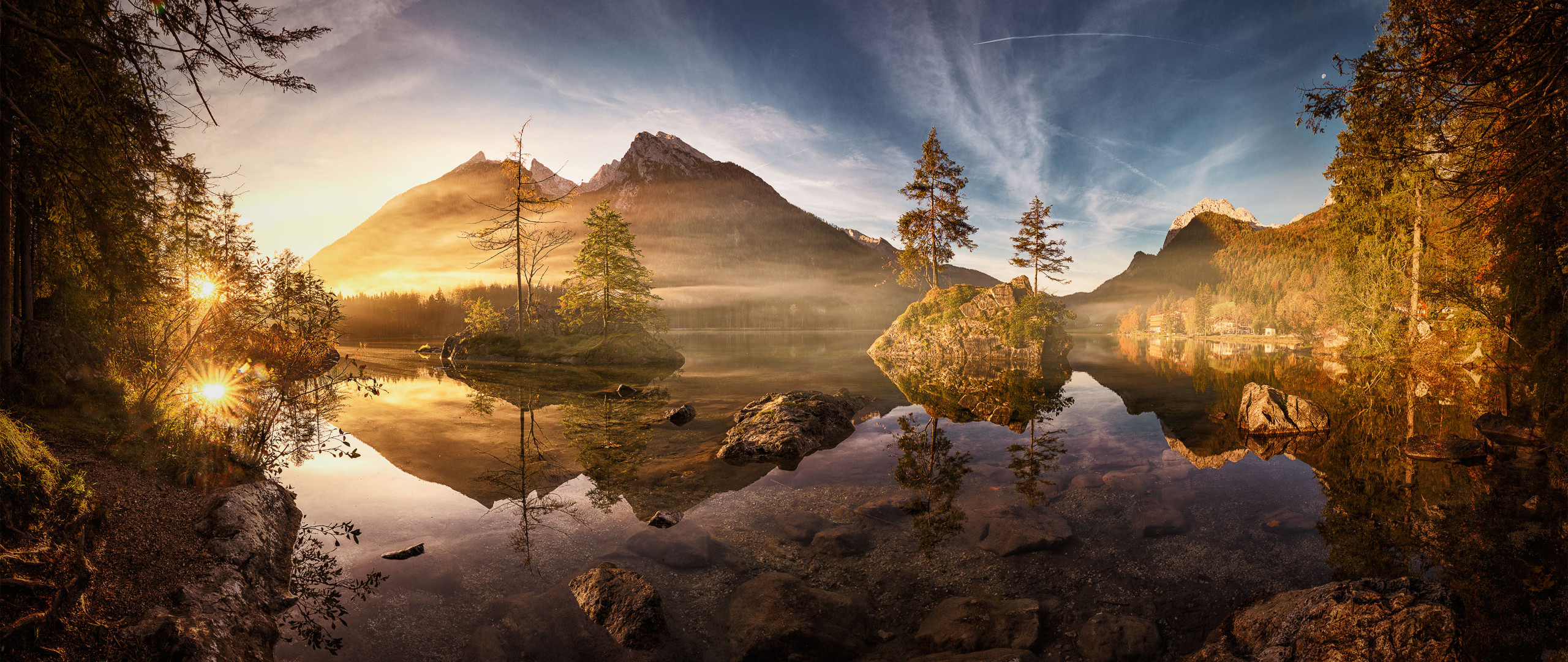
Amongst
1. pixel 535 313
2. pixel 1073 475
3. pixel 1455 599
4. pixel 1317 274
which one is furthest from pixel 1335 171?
pixel 1317 274

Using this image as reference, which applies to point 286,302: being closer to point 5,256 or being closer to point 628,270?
point 5,256

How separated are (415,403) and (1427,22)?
30812 millimetres

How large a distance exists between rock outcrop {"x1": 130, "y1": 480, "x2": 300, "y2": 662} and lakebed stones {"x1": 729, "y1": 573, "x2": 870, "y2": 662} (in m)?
5.06

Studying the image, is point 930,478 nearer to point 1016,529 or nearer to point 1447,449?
point 1016,529

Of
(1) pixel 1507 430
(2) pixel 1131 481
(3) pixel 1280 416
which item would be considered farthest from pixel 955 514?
(1) pixel 1507 430

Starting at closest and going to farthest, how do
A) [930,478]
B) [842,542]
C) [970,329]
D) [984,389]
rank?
[842,542], [930,478], [984,389], [970,329]

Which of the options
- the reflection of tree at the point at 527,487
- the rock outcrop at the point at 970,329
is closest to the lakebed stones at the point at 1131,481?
the reflection of tree at the point at 527,487

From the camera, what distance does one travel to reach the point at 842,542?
26.6 ft

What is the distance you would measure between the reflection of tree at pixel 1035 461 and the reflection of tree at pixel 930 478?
1.18 m

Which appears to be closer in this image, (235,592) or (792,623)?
(235,592)

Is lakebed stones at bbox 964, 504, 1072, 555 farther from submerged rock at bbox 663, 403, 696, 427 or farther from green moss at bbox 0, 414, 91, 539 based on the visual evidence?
green moss at bbox 0, 414, 91, 539

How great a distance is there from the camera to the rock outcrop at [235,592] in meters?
4.55

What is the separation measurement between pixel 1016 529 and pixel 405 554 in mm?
9822

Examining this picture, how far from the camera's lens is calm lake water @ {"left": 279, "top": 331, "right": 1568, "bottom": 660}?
6.18m
